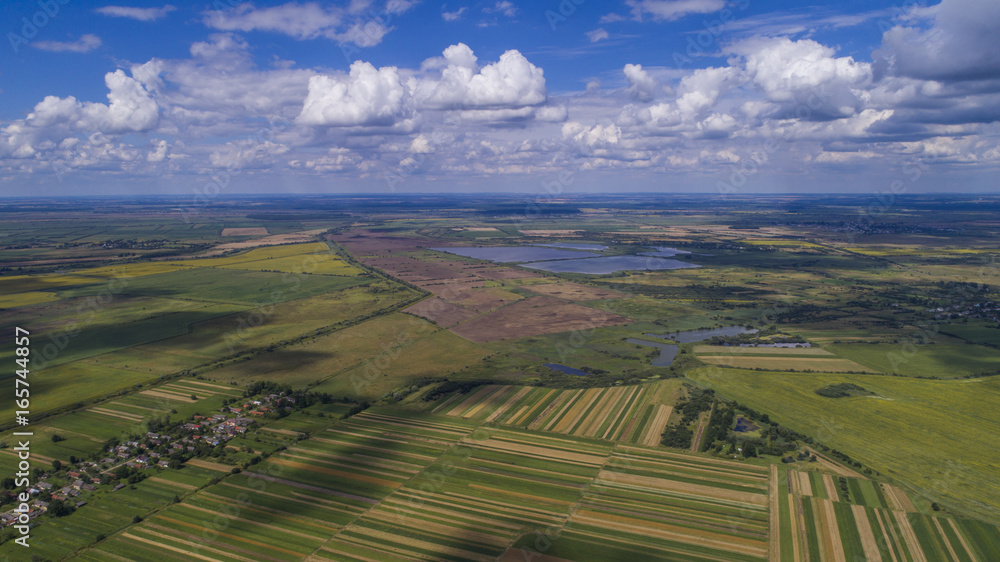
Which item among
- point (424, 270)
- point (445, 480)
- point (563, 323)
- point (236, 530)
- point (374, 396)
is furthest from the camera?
point (424, 270)

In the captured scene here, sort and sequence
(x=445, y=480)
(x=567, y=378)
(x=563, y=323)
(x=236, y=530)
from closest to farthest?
(x=236, y=530) → (x=445, y=480) → (x=567, y=378) → (x=563, y=323)

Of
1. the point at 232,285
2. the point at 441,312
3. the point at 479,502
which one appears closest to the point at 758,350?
the point at 441,312

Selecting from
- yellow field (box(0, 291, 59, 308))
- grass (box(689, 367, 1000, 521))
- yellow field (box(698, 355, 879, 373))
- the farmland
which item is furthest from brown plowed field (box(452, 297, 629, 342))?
yellow field (box(0, 291, 59, 308))

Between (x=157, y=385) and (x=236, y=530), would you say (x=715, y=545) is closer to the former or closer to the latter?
(x=236, y=530)

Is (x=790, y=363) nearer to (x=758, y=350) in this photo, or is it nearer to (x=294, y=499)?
(x=758, y=350)

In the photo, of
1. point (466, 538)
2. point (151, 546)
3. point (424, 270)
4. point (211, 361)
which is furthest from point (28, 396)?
point (424, 270)
